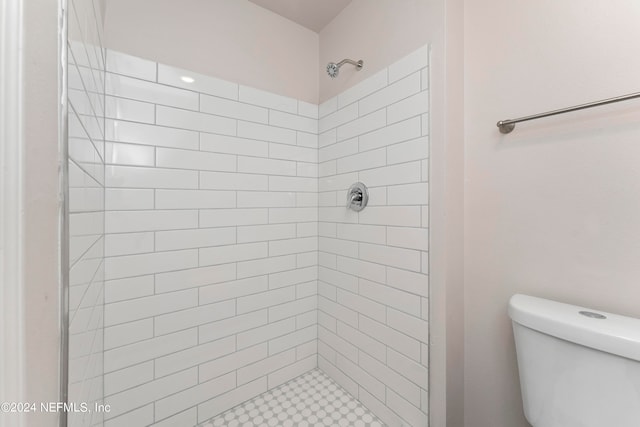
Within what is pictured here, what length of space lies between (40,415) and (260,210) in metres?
1.04

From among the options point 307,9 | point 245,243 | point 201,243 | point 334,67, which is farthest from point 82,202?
point 307,9

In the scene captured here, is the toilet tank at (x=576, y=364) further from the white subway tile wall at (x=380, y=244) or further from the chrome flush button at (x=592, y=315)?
the white subway tile wall at (x=380, y=244)

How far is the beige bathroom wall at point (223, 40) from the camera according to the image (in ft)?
3.42

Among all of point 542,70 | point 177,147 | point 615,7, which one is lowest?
point 177,147

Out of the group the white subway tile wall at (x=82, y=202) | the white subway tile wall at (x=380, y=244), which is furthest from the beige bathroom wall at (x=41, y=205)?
the white subway tile wall at (x=380, y=244)

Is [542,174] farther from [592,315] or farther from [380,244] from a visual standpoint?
[380,244]

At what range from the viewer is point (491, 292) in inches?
38.0

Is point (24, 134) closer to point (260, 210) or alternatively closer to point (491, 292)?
point (260, 210)

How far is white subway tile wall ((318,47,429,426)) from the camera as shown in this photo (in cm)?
103

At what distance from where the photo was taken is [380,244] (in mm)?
1182

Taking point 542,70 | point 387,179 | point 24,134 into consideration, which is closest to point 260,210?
point 387,179

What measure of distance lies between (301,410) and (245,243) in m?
0.84

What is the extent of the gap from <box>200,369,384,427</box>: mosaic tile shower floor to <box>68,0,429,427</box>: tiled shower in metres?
0.05

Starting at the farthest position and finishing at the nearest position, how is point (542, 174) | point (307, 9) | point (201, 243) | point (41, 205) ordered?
point (307, 9) < point (201, 243) < point (542, 174) < point (41, 205)
